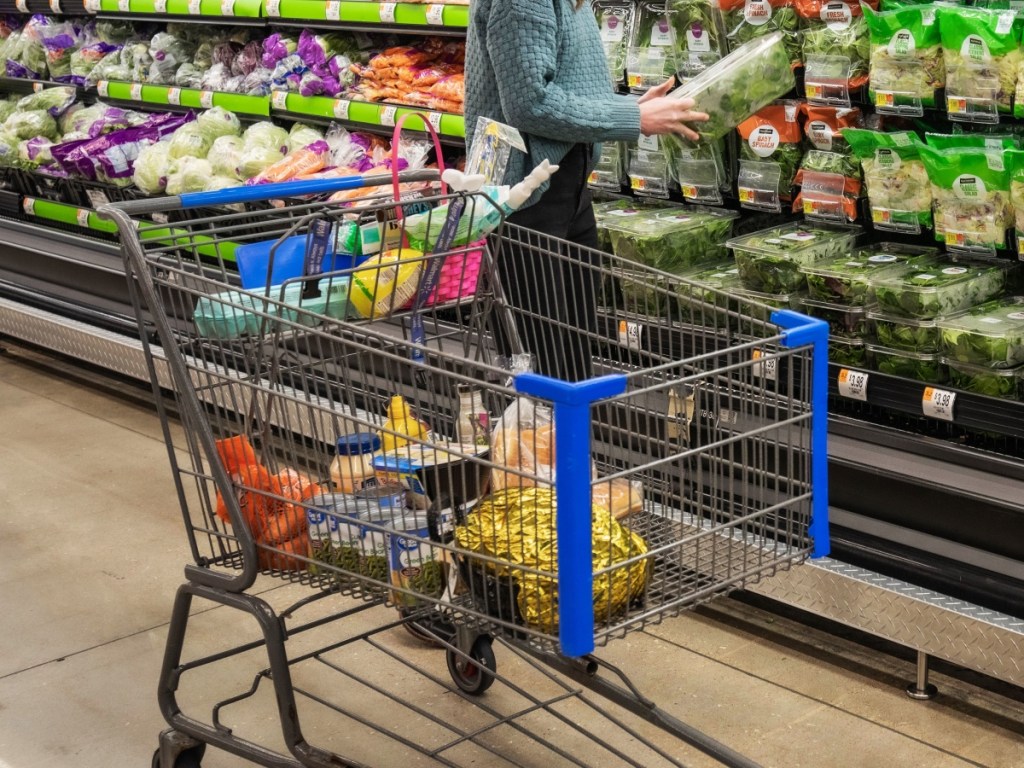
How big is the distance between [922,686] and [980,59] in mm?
1371

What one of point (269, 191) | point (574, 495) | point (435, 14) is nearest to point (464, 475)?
point (574, 495)

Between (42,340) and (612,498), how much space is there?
147 inches

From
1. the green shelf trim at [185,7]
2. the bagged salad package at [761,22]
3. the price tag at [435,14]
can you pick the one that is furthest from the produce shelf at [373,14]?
the bagged salad package at [761,22]

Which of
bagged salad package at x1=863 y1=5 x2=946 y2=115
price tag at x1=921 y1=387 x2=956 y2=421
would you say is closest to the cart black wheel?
price tag at x1=921 y1=387 x2=956 y2=421

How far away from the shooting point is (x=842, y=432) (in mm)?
3152

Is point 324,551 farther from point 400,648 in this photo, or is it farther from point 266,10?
point 266,10

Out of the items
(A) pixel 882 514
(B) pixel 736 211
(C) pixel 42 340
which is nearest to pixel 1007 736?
(A) pixel 882 514

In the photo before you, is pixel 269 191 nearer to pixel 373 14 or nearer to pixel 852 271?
pixel 852 271

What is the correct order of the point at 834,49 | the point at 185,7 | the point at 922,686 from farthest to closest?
the point at 185,7 < the point at 834,49 < the point at 922,686

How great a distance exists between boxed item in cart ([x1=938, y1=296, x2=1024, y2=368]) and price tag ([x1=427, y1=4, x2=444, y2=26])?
1828mm

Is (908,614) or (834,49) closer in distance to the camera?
(908,614)

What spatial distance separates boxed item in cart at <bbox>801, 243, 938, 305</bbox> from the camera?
3150 millimetres

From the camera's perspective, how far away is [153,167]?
5254mm

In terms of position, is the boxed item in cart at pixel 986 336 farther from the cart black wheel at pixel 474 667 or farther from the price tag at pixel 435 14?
the price tag at pixel 435 14
